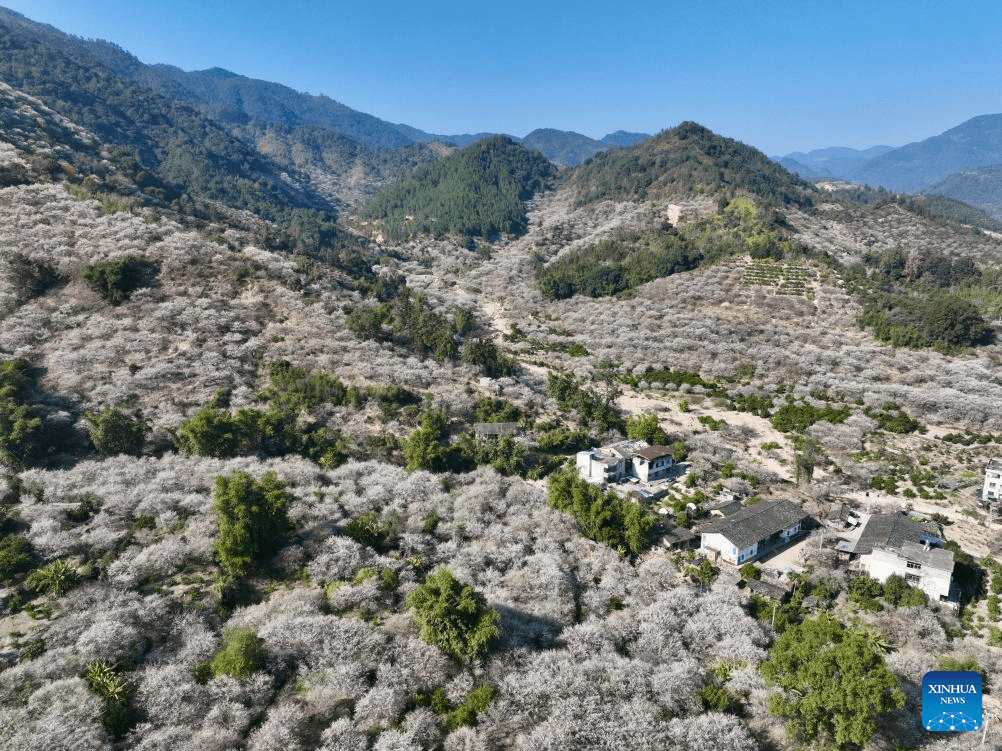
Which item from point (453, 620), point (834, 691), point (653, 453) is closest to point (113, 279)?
point (453, 620)

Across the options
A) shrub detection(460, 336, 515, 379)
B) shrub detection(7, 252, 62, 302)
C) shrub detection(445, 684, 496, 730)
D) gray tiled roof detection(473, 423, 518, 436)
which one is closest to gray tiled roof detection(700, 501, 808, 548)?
gray tiled roof detection(473, 423, 518, 436)

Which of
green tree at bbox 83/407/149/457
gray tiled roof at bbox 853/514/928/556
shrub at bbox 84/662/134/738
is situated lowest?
shrub at bbox 84/662/134/738

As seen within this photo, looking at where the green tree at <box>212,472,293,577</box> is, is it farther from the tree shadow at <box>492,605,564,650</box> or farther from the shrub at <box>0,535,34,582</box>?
the tree shadow at <box>492,605,564,650</box>

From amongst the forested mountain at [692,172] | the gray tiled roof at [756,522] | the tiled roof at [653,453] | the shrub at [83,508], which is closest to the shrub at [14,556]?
the shrub at [83,508]

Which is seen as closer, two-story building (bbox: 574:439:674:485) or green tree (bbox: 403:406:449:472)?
green tree (bbox: 403:406:449:472)

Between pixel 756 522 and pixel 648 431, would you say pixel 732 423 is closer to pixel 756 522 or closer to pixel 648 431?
pixel 648 431

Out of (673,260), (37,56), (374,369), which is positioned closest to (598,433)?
(374,369)
